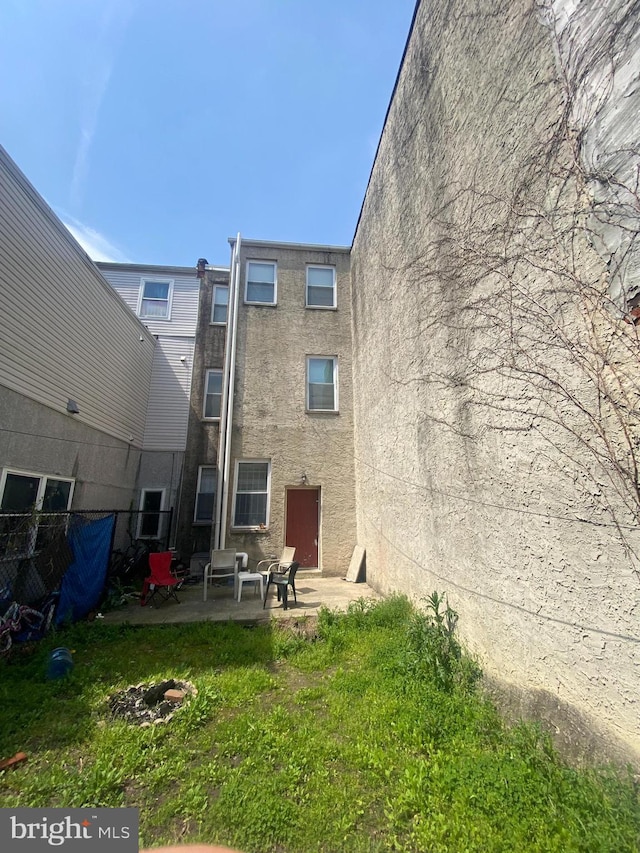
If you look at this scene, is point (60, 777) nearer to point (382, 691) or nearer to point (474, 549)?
point (382, 691)

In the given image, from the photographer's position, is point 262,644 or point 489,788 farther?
point 262,644

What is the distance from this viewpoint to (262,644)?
15.9ft

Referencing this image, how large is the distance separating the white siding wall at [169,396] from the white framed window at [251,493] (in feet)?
11.3

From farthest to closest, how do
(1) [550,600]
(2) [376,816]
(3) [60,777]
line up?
(1) [550,600], (3) [60,777], (2) [376,816]

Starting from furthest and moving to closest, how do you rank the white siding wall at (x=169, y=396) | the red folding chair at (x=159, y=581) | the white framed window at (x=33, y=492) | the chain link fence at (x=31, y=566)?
the white siding wall at (x=169, y=396) < the red folding chair at (x=159, y=581) < the white framed window at (x=33, y=492) < the chain link fence at (x=31, y=566)

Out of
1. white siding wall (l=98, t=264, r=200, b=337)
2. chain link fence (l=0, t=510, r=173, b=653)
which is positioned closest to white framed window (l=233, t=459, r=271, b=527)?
chain link fence (l=0, t=510, r=173, b=653)

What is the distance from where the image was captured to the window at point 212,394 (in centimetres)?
1067

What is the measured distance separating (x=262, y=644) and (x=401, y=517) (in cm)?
285

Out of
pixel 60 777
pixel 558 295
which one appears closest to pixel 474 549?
pixel 558 295

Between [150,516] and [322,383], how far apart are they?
22.5 ft

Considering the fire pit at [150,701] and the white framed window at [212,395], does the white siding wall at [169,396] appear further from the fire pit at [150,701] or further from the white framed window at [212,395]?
the fire pit at [150,701]

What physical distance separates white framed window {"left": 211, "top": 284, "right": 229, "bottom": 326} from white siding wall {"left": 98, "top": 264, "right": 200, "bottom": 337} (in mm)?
1888

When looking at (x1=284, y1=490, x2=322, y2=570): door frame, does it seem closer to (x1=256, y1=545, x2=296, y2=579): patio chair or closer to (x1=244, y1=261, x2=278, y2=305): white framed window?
(x1=256, y1=545, x2=296, y2=579): patio chair

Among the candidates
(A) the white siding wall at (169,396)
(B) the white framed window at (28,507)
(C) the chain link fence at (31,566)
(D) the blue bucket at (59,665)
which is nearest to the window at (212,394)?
(A) the white siding wall at (169,396)
